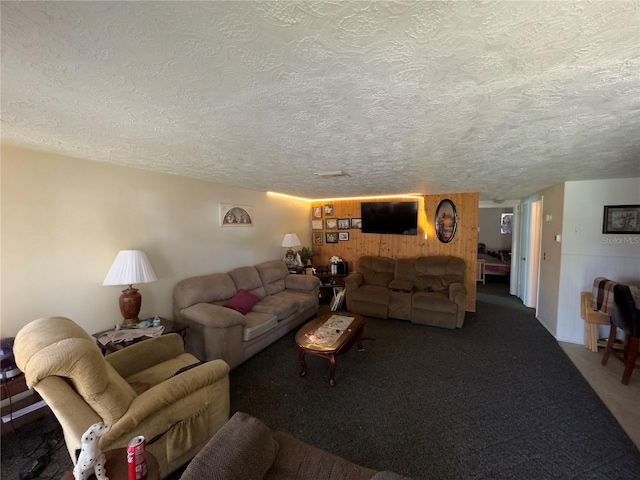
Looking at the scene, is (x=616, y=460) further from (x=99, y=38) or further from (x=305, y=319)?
(x=99, y=38)

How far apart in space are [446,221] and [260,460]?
4.73 meters

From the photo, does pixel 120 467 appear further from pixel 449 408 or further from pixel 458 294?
pixel 458 294

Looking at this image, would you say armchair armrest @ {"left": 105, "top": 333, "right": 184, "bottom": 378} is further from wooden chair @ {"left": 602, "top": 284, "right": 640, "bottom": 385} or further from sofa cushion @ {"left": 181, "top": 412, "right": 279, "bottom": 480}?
wooden chair @ {"left": 602, "top": 284, "right": 640, "bottom": 385}

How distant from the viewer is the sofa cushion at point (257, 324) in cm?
292

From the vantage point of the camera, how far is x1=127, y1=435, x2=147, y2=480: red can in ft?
3.48

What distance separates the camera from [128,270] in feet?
7.70

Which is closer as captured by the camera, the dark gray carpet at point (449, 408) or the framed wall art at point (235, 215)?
the dark gray carpet at point (449, 408)

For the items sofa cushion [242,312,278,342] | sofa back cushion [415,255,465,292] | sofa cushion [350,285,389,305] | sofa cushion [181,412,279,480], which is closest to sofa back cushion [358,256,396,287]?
sofa cushion [350,285,389,305]

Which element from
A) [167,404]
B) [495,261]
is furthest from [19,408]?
[495,261]

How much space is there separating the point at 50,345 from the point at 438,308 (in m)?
4.26

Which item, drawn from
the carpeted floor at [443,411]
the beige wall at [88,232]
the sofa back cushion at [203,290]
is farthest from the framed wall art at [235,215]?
the carpeted floor at [443,411]

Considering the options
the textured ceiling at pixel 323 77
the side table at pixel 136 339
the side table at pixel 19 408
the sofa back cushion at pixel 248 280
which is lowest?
the side table at pixel 19 408

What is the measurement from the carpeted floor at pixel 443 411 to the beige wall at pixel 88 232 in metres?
1.02

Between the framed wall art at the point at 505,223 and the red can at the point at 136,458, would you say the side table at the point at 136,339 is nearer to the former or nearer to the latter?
the red can at the point at 136,458
